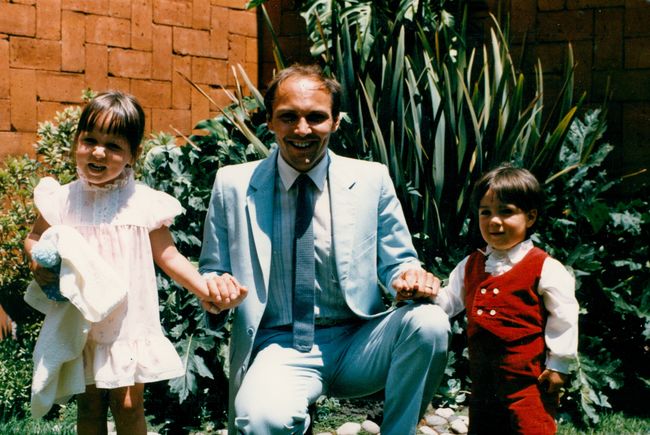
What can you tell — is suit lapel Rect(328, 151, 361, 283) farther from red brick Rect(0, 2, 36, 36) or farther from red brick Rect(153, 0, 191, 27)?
red brick Rect(153, 0, 191, 27)

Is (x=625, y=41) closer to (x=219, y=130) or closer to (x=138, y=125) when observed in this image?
(x=219, y=130)

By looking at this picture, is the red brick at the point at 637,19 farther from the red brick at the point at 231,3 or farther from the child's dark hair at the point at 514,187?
the red brick at the point at 231,3

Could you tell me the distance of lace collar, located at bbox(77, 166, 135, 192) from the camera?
2914mm

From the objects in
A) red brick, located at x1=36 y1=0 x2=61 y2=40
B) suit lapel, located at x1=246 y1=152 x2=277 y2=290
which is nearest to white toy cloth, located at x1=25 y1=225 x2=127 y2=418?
suit lapel, located at x1=246 y1=152 x2=277 y2=290

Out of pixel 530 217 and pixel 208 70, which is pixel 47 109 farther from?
pixel 530 217

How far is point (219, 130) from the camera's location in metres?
4.68

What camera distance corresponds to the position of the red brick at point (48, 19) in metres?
5.36

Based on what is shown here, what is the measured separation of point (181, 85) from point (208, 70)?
1.02 ft

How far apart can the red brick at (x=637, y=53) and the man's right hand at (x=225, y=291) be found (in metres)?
3.55

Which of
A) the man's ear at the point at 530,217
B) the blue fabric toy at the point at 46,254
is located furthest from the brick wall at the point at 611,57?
the blue fabric toy at the point at 46,254

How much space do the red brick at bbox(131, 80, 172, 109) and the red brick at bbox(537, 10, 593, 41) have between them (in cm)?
275

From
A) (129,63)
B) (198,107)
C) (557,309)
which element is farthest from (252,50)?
(557,309)

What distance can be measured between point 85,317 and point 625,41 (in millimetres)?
3970

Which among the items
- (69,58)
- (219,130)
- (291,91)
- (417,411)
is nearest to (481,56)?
(219,130)
